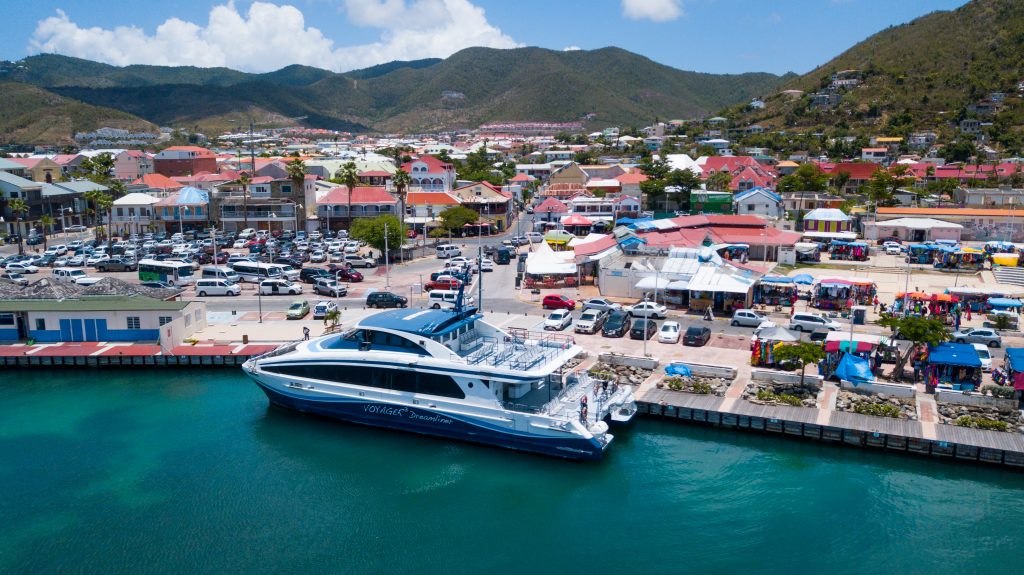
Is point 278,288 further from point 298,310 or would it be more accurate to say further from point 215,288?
point 298,310

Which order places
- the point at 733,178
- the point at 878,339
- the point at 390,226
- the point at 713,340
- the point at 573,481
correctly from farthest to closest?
the point at 733,178 → the point at 390,226 → the point at 713,340 → the point at 878,339 → the point at 573,481

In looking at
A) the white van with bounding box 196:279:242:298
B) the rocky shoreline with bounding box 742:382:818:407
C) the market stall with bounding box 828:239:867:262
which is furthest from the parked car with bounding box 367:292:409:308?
the market stall with bounding box 828:239:867:262

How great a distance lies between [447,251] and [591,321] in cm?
2708

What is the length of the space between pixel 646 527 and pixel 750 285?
2294 centimetres

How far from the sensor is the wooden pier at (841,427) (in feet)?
78.4

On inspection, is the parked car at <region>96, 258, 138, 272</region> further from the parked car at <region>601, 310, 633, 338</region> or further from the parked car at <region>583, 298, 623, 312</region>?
the parked car at <region>601, 310, 633, 338</region>

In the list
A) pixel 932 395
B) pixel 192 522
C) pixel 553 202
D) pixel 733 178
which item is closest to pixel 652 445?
pixel 932 395

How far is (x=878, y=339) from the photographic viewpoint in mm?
32188

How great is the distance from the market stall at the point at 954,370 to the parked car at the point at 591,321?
14944mm

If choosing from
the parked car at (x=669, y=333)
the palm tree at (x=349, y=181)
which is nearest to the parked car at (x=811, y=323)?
the parked car at (x=669, y=333)

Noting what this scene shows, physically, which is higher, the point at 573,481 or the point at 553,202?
the point at 553,202

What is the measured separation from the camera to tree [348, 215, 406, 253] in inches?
2290

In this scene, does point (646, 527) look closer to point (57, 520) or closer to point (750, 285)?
point (57, 520)

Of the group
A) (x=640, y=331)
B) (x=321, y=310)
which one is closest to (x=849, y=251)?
(x=640, y=331)
